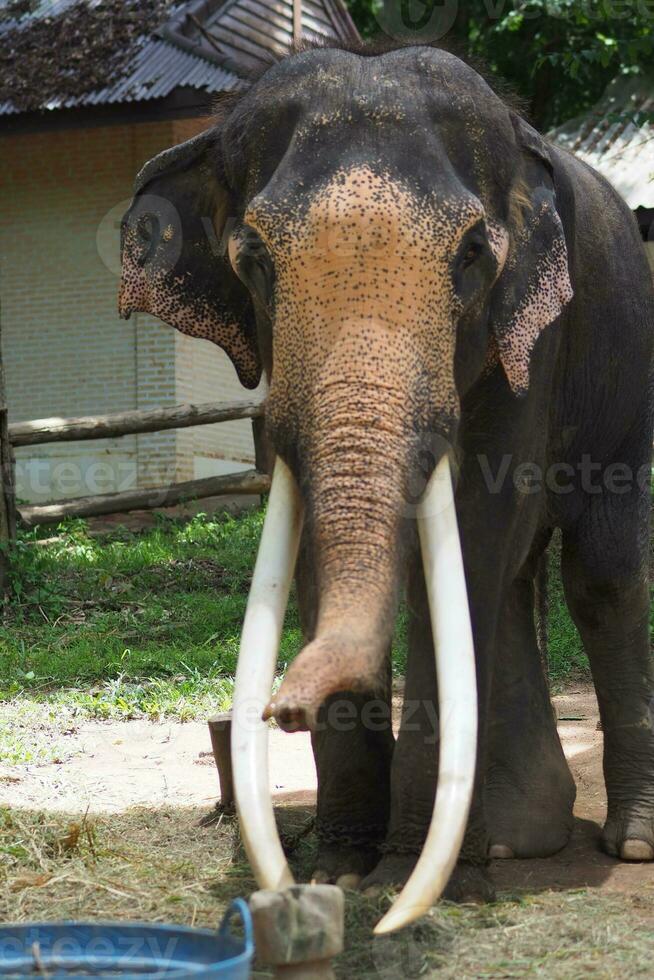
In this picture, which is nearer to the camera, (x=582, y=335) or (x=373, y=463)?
(x=373, y=463)

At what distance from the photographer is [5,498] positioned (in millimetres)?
8727

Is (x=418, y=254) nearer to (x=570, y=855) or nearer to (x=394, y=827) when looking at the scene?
(x=394, y=827)

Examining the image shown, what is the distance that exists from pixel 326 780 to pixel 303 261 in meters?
1.46

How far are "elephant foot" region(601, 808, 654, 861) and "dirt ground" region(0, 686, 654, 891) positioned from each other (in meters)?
0.04

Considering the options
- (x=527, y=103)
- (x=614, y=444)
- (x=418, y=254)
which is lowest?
(x=614, y=444)

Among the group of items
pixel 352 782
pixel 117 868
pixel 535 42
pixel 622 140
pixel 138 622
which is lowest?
pixel 138 622

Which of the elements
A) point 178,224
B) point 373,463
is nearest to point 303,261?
point 373,463

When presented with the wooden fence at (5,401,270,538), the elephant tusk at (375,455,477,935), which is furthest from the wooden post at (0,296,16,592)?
the elephant tusk at (375,455,477,935)

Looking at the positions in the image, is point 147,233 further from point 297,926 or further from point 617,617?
point 297,926

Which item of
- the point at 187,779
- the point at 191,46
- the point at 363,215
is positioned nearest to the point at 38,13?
the point at 191,46

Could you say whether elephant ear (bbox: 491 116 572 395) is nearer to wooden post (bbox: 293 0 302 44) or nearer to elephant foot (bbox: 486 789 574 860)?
elephant foot (bbox: 486 789 574 860)

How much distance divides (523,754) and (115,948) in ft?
7.60

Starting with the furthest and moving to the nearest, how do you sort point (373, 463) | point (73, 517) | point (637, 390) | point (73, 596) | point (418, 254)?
point (73, 517), point (73, 596), point (637, 390), point (418, 254), point (373, 463)

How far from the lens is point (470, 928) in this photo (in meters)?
3.22
